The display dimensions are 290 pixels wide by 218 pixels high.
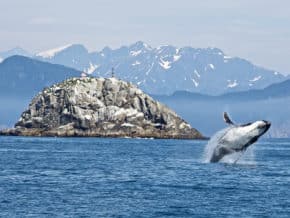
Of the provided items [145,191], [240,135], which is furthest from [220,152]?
[145,191]

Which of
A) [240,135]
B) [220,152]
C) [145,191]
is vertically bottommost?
[145,191]

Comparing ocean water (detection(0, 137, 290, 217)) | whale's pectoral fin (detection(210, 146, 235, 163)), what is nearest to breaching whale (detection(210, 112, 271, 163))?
whale's pectoral fin (detection(210, 146, 235, 163))

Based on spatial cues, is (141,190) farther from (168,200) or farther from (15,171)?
(15,171)

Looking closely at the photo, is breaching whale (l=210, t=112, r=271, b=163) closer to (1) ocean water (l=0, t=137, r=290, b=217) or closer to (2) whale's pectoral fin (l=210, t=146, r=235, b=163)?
(2) whale's pectoral fin (l=210, t=146, r=235, b=163)

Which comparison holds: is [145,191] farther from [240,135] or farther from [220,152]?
[220,152]

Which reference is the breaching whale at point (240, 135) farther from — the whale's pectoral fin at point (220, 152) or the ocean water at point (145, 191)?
the ocean water at point (145, 191)

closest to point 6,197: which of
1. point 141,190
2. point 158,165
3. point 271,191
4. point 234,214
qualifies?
point 141,190

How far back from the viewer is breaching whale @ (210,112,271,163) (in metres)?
77.6

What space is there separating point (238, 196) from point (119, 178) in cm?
1804

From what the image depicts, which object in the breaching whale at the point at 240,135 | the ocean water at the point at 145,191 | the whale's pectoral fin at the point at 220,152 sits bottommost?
the ocean water at the point at 145,191

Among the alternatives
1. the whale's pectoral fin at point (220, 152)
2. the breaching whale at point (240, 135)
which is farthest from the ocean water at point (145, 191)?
the breaching whale at point (240, 135)

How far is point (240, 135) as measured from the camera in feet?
258

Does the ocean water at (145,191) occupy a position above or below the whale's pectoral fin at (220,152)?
below

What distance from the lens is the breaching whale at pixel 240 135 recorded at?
7762 cm
